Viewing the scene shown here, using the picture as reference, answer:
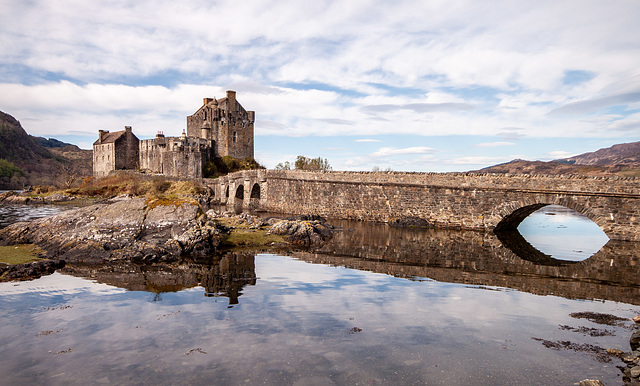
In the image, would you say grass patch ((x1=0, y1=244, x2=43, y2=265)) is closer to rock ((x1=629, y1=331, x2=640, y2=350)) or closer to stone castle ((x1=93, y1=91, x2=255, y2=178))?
rock ((x1=629, y1=331, x2=640, y2=350))

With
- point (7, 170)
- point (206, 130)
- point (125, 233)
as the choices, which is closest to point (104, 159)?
point (206, 130)

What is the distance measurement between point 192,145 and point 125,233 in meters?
44.6

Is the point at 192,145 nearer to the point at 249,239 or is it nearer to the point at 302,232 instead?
the point at 302,232

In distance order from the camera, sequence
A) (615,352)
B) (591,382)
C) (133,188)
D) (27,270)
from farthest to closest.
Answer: (133,188) → (27,270) → (615,352) → (591,382)

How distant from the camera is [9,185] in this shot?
103m

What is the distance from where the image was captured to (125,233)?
1633 centimetres

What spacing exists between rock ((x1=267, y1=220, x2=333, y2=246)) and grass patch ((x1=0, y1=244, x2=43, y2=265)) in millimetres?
10455

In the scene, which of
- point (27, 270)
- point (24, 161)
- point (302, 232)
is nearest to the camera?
point (27, 270)

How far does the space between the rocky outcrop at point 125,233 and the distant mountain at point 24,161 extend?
342 ft

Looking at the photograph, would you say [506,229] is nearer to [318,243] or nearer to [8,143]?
[318,243]

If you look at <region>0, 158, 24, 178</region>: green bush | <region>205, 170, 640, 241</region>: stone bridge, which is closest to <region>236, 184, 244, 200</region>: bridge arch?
<region>205, 170, 640, 241</region>: stone bridge

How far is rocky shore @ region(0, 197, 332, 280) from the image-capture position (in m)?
15.4

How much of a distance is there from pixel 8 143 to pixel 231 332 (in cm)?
15870

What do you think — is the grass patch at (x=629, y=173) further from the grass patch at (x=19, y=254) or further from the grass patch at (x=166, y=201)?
the grass patch at (x=19, y=254)
